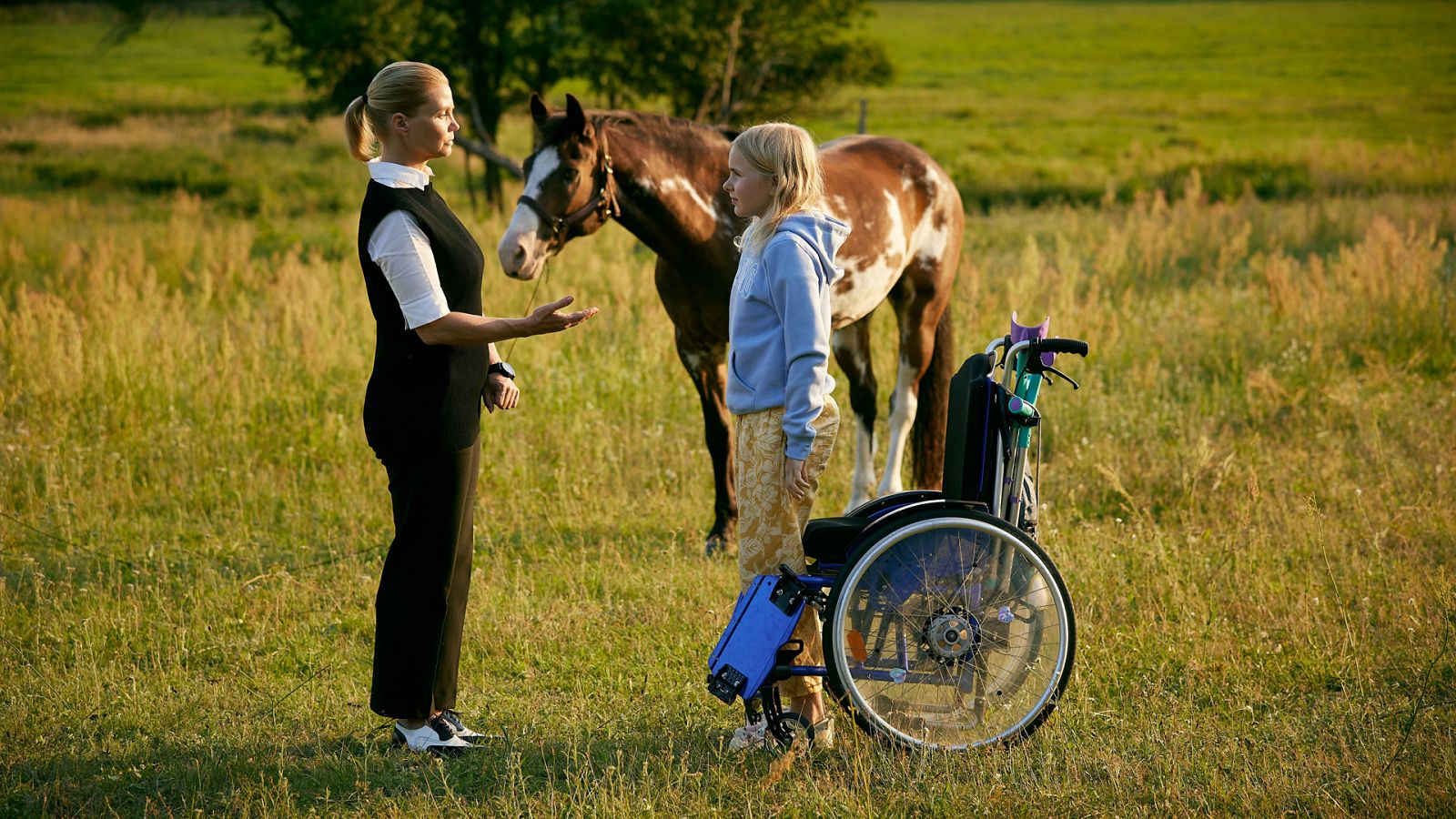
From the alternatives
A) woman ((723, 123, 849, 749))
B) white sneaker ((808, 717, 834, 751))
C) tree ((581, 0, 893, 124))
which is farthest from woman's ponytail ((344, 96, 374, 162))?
tree ((581, 0, 893, 124))

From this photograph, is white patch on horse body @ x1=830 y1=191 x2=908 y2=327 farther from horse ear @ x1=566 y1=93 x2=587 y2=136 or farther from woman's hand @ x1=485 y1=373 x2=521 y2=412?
woman's hand @ x1=485 y1=373 x2=521 y2=412

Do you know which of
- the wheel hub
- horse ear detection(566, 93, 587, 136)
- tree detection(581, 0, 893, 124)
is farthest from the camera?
tree detection(581, 0, 893, 124)

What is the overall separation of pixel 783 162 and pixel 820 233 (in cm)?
23

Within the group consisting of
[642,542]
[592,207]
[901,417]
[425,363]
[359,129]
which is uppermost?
[359,129]

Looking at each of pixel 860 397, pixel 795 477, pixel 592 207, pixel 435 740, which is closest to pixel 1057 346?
pixel 795 477

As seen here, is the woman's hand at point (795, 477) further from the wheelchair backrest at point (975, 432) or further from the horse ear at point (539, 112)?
the horse ear at point (539, 112)

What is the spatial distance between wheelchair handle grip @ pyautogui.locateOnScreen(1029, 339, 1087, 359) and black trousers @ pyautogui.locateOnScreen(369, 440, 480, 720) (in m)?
1.73

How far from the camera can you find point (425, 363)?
11.0 feet

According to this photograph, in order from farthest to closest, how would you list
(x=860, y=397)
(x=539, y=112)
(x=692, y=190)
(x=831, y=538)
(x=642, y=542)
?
(x=860, y=397)
(x=642, y=542)
(x=692, y=190)
(x=539, y=112)
(x=831, y=538)

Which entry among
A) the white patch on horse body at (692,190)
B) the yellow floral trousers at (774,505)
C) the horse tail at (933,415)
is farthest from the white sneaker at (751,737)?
the horse tail at (933,415)

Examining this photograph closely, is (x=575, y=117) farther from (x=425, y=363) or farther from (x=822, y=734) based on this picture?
(x=822, y=734)

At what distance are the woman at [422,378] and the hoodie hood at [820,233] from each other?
63 centimetres

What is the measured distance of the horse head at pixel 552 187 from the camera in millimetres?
5000

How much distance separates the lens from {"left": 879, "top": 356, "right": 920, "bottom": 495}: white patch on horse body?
630cm
